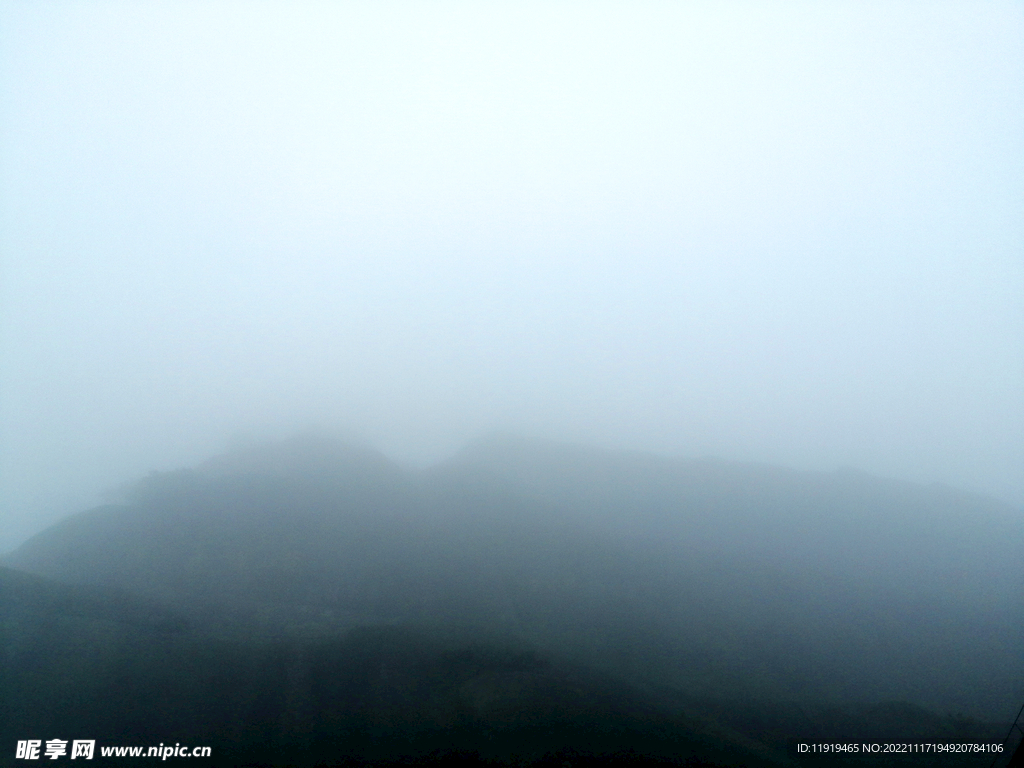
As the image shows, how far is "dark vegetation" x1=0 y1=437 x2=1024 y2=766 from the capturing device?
27.8 metres

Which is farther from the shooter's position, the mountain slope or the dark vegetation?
the mountain slope

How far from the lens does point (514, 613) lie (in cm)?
4709

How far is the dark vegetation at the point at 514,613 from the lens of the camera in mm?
27797

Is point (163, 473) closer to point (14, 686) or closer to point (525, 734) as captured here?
point (14, 686)

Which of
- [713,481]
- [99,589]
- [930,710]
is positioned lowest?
[930,710]

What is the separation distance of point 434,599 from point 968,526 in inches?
2936

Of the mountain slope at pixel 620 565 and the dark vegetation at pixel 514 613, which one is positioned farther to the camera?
the mountain slope at pixel 620 565

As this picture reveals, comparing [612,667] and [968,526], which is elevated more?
[968,526]

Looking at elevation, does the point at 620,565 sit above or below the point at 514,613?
above

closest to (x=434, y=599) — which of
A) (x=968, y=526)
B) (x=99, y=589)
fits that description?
(x=99, y=589)

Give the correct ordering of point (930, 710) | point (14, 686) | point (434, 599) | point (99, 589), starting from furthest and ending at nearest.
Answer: point (434, 599) → point (99, 589) → point (930, 710) → point (14, 686)

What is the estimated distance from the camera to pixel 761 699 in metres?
36.7

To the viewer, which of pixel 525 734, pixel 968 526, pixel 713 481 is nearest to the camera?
pixel 525 734

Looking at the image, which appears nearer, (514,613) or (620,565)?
(514,613)
